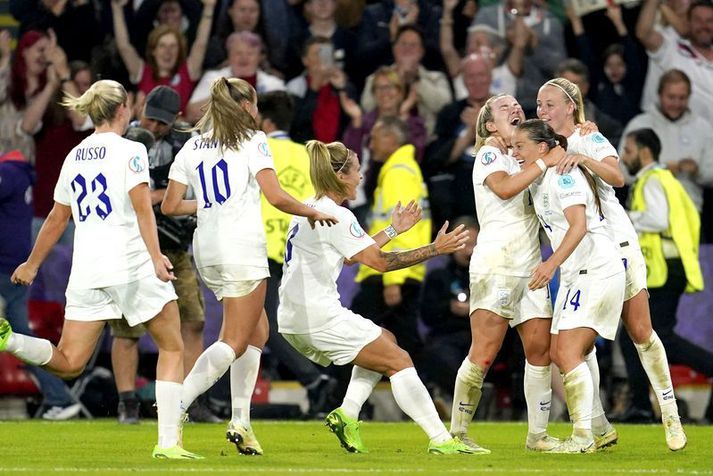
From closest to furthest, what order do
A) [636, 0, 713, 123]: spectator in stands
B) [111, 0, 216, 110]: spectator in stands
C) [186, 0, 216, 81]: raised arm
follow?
[111, 0, 216, 110]: spectator in stands → [636, 0, 713, 123]: spectator in stands → [186, 0, 216, 81]: raised arm

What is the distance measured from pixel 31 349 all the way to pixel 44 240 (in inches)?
25.9

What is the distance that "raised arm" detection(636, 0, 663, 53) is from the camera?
1459cm

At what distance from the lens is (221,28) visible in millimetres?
15219

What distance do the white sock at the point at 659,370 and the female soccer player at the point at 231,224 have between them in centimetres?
246

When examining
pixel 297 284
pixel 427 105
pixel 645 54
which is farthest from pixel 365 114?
pixel 297 284

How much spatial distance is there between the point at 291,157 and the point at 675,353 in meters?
3.72

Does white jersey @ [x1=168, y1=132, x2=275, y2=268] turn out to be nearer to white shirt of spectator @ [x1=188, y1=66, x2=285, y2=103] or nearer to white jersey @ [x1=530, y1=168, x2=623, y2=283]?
white jersey @ [x1=530, y1=168, x2=623, y2=283]

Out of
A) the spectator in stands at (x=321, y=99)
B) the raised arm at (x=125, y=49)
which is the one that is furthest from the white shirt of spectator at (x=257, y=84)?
the raised arm at (x=125, y=49)

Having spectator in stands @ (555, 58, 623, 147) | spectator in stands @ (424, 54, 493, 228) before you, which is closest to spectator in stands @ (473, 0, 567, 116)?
spectator in stands @ (555, 58, 623, 147)

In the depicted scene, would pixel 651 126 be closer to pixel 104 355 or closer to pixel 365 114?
pixel 365 114

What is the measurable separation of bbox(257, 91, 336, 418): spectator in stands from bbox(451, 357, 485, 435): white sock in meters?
3.50

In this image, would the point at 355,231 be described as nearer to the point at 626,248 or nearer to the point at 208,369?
the point at 208,369

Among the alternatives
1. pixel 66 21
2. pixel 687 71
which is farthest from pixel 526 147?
pixel 66 21

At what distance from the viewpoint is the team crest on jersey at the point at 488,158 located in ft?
30.2
